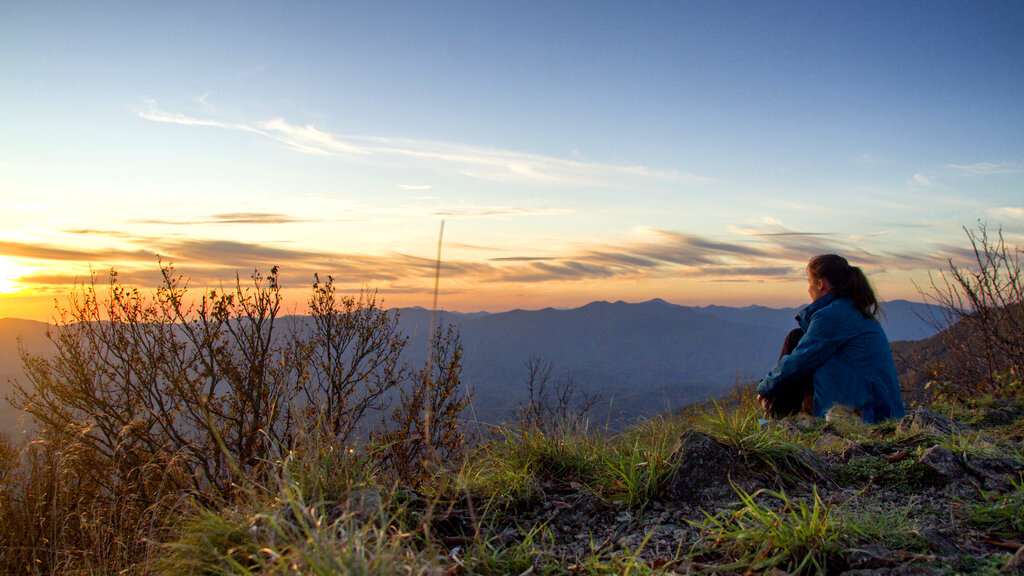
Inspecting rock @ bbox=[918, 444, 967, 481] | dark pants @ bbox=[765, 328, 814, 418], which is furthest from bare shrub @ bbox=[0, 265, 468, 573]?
rock @ bbox=[918, 444, 967, 481]

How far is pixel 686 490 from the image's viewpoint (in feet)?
8.67

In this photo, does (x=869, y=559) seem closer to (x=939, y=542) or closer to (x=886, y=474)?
(x=939, y=542)

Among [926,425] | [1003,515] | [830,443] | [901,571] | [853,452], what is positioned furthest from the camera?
[926,425]

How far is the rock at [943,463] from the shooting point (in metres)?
2.67

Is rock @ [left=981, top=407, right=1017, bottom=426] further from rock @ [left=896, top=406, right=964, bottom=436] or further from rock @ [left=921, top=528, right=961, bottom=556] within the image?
rock @ [left=921, top=528, right=961, bottom=556]

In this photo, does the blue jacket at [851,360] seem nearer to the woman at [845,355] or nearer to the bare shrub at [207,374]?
the woman at [845,355]

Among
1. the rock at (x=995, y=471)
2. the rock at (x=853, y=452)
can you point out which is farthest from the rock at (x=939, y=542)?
the rock at (x=853, y=452)

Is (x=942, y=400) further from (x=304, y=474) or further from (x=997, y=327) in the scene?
(x=304, y=474)

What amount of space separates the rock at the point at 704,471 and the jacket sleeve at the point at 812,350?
8.46 feet

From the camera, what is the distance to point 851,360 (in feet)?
16.1

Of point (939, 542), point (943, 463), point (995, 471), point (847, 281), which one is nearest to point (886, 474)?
point (943, 463)

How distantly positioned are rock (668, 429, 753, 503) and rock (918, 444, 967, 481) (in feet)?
2.88

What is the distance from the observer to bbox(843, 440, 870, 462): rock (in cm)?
308

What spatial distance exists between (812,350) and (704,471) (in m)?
2.82
